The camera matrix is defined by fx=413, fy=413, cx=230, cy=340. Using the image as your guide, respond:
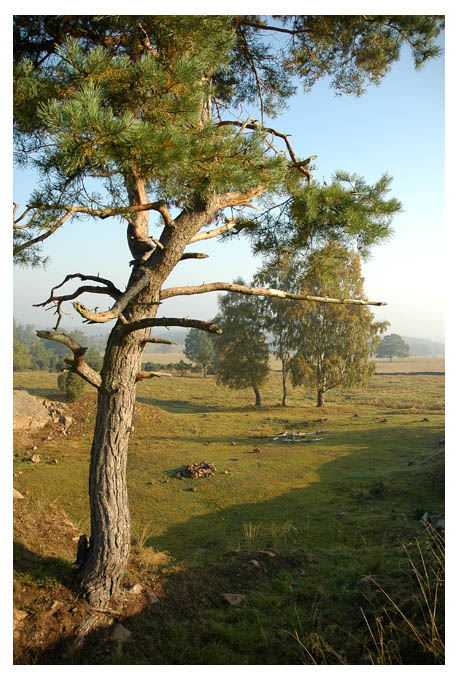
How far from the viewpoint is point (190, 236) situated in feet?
13.0

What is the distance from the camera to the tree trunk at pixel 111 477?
3471 millimetres

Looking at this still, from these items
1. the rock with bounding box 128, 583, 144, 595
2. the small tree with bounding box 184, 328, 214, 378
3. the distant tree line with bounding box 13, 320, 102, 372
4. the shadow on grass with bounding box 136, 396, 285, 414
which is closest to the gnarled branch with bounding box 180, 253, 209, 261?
the rock with bounding box 128, 583, 144, 595

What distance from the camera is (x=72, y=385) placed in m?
12.9

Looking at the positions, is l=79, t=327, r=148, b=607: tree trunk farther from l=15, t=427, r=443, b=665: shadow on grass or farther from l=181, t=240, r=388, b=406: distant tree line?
l=181, t=240, r=388, b=406: distant tree line

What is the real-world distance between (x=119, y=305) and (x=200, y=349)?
27.0 m

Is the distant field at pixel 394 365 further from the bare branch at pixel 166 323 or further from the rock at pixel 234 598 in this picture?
the bare branch at pixel 166 323

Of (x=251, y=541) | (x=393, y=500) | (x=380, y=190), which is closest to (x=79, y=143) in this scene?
(x=380, y=190)

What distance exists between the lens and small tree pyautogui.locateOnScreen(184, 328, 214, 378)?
2864 centimetres

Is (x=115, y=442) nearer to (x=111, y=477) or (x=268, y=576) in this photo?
(x=111, y=477)

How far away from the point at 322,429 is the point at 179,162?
12.3 metres

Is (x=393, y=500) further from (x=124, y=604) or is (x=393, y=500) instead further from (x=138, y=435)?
(x=138, y=435)

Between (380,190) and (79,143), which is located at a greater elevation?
(380,190)

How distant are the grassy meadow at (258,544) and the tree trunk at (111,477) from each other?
0.92 feet
